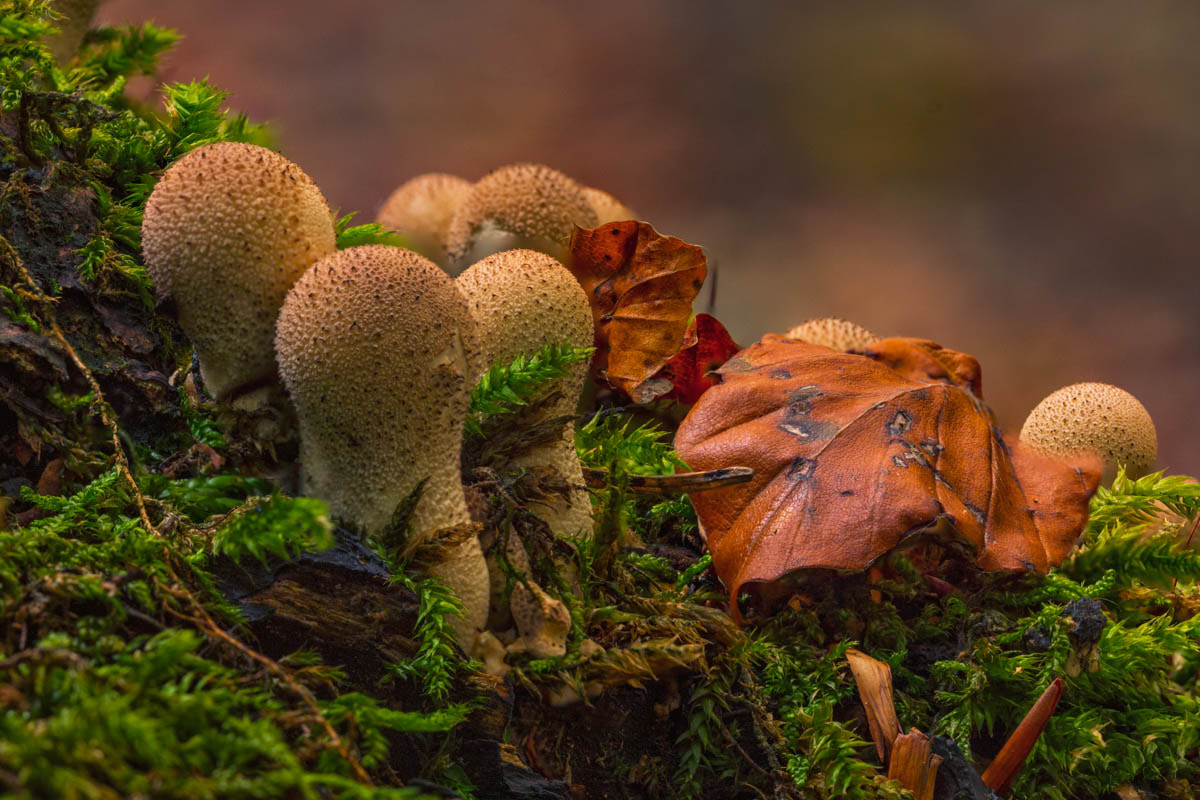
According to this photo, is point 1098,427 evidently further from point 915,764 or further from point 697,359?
point 915,764

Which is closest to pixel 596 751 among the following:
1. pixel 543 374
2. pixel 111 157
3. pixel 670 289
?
pixel 543 374

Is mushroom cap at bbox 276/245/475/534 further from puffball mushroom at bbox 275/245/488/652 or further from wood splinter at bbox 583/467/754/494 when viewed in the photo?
wood splinter at bbox 583/467/754/494

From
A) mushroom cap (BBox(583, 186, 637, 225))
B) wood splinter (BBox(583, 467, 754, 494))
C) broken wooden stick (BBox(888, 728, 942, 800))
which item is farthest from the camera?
mushroom cap (BBox(583, 186, 637, 225))

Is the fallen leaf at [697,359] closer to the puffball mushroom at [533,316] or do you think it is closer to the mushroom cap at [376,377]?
→ the puffball mushroom at [533,316]

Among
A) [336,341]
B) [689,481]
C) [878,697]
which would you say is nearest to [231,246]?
[336,341]

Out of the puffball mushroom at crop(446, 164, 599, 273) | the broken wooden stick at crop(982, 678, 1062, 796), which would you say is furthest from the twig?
the broken wooden stick at crop(982, 678, 1062, 796)

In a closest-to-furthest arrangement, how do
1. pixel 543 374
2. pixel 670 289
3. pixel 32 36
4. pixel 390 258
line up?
pixel 390 258
pixel 543 374
pixel 32 36
pixel 670 289

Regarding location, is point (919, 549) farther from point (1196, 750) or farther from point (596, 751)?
point (596, 751)

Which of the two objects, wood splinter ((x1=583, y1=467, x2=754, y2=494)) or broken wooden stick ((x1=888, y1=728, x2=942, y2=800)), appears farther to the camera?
wood splinter ((x1=583, y1=467, x2=754, y2=494))

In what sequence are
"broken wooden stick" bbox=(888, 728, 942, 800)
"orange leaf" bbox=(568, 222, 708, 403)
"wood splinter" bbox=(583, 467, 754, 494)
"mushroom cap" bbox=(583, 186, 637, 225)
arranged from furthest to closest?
1. "mushroom cap" bbox=(583, 186, 637, 225)
2. "orange leaf" bbox=(568, 222, 708, 403)
3. "wood splinter" bbox=(583, 467, 754, 494)
4. "broken wooden stick" bbox=(888, 728, 942, 800)
